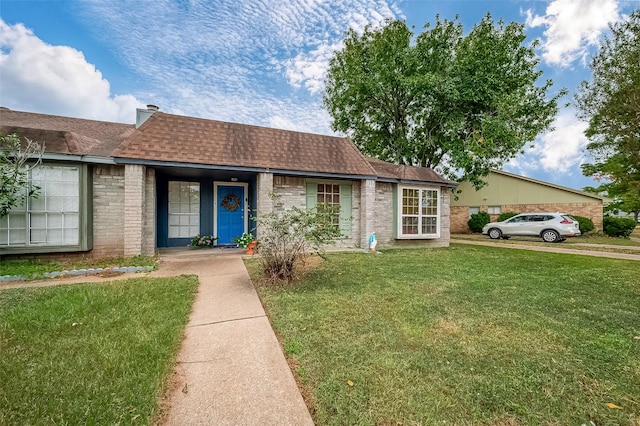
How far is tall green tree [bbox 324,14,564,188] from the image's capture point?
13180mm

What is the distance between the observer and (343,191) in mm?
9805

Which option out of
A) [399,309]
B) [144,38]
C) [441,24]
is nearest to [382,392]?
[399,309]

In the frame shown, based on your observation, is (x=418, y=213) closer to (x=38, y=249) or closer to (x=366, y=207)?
(x=366, y=207)

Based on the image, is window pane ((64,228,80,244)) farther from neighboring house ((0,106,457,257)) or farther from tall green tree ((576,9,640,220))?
tall green tree ((576,9,640,220))

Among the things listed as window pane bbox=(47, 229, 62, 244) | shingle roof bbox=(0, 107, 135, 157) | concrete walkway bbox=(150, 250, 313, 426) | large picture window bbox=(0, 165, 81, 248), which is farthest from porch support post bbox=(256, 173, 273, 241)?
window pane bbox=(47, 229, 62, 244)

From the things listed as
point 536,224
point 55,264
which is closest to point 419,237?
point 536,224

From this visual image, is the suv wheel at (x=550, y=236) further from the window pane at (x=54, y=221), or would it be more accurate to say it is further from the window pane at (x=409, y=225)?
the window pane at (x=54, y=221)

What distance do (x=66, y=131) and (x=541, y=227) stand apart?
2006cm

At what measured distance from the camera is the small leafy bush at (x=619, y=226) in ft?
51.2

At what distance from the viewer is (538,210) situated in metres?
17.8

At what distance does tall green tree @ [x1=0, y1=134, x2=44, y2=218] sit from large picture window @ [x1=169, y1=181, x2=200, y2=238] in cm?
353

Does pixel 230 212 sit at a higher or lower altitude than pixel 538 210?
lower

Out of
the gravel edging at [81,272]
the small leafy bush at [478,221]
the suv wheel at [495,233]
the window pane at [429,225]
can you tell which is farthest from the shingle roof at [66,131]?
the small leafy bush at [478,221]

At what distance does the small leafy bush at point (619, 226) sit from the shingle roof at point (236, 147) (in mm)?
17147
